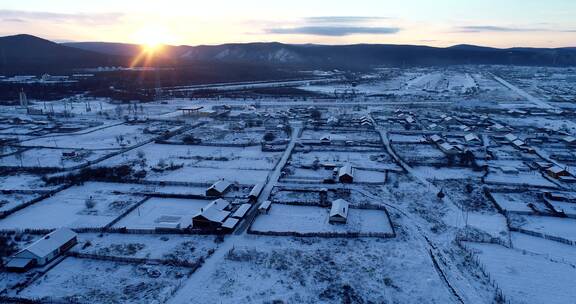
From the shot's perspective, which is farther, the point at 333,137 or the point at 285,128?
the point at 285,128

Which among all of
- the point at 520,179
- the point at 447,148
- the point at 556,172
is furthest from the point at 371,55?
the point at 520,179

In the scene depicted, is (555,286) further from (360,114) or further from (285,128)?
(360,114)

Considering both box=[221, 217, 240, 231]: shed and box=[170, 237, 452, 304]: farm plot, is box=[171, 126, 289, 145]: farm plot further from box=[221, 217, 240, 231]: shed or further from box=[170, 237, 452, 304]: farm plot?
box=[170, 237, 452, 304]: farm plot

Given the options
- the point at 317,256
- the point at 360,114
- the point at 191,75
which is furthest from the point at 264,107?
the point at 191,75

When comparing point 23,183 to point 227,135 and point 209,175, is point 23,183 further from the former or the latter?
point 227,135

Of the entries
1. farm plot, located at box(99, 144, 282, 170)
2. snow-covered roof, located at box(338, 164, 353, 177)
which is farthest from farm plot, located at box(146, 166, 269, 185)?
snow-covered roof, located at box(338, 164, 353, 177)

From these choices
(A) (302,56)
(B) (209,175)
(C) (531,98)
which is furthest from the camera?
(A) (302,56)
